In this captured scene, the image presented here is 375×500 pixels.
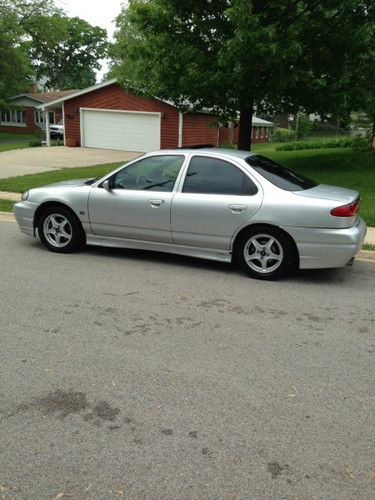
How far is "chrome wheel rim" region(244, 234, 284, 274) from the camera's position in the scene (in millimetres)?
5988

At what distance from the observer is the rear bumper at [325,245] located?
18.8ft

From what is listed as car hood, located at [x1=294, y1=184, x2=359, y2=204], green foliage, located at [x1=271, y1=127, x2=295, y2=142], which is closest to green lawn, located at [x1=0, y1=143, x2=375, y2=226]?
car hood, located at [x1=294, y1=184, x2=359, y2=204]

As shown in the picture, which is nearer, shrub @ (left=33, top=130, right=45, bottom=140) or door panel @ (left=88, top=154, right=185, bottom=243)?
door panel @ (left=88, top=154, right=185, bottom=243)

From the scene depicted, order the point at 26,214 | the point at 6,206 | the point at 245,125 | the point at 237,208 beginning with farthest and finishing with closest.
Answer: the point at 245,125, the point at 6,206, the point at 26,214, the point at 237,208

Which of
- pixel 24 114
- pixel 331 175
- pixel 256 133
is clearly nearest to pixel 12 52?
pixel 24 114

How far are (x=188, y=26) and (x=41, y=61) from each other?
7533 centimetres

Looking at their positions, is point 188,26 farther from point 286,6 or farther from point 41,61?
point 41,61

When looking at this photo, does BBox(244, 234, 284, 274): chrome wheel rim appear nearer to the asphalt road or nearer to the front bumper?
the asphalt road

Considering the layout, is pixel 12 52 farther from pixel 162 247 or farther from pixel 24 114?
pixel 162 247

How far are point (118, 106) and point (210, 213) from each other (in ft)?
77.6

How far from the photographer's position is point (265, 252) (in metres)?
6.04

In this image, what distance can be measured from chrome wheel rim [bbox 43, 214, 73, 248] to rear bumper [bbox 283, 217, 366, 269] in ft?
9.81

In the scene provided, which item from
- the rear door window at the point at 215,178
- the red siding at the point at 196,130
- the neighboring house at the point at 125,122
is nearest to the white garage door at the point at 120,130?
A: the neighboring house at the point at 125,122

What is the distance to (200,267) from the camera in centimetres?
657
